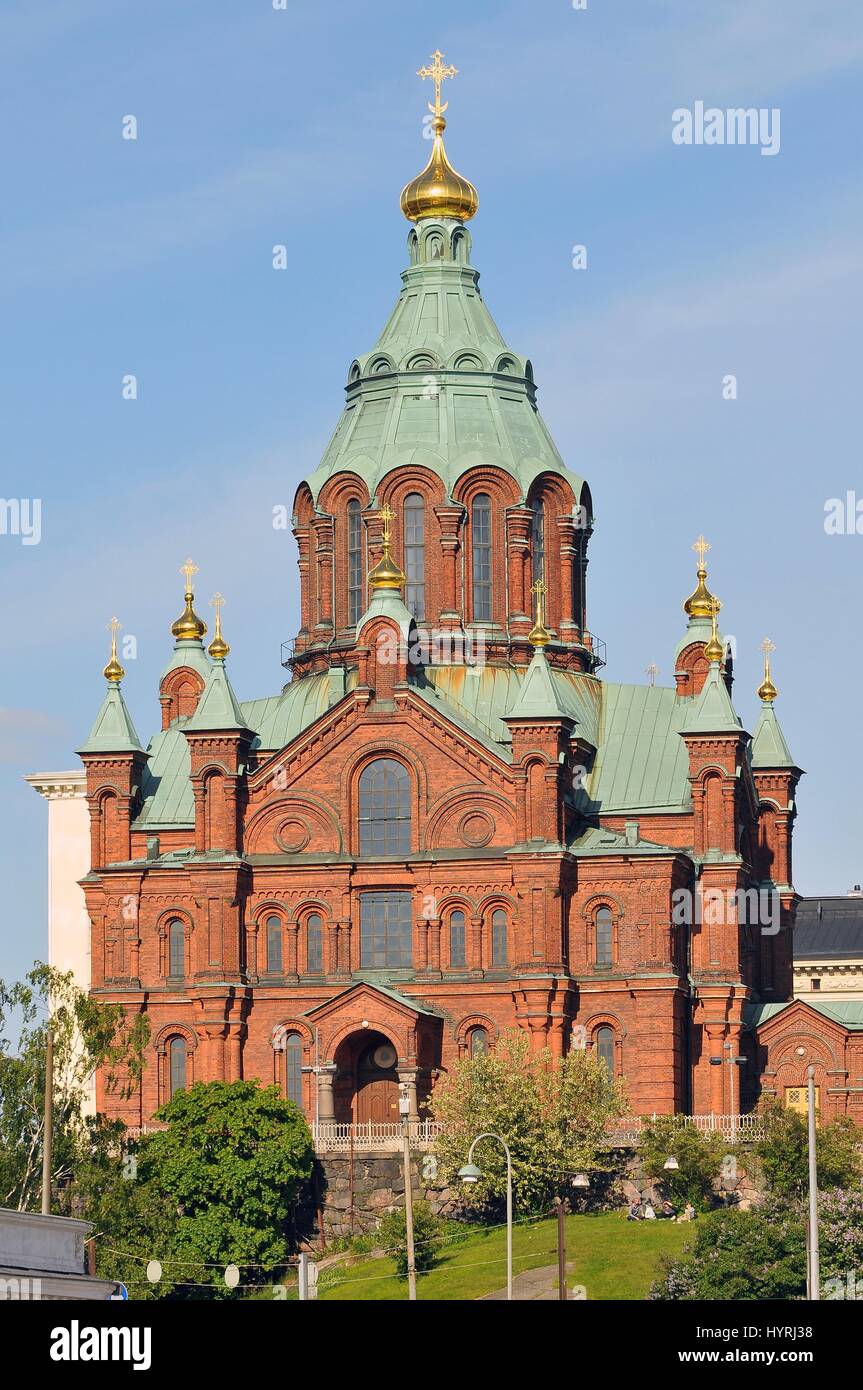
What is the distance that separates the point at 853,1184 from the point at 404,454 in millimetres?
28549

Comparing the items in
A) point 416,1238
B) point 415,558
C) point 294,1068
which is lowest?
point 416,1238

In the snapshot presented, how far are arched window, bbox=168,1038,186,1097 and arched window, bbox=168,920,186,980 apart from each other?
1995 millimetres

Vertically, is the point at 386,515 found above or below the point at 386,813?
above

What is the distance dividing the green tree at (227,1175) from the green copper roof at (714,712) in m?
16.7

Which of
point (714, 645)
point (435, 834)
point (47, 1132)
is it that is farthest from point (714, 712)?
point (47, 1132)

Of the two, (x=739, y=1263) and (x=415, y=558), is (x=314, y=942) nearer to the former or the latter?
(x=415, y=558)

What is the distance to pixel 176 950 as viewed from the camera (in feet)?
295

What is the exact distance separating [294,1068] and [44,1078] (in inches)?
531

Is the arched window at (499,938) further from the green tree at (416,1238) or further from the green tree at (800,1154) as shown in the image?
the green tree at (416,1238)

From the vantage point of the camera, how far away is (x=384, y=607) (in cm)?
Answer: 8950
